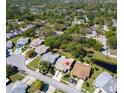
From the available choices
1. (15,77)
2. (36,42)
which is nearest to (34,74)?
(15,77)

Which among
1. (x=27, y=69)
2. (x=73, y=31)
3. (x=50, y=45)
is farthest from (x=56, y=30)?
(x=27, y=69)

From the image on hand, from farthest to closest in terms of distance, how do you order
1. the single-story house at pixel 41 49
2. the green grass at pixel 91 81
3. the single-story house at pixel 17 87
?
the single-story house at pixel 41 49
the green grass at pixel 91 81
the single-story house at pixel 17 87

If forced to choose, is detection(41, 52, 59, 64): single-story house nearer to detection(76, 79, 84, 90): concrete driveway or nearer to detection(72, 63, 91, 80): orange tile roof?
detection(72, 63, 91, 80): orange tile roof

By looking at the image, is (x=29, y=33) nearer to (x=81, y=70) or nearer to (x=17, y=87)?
(x=81, y=70)

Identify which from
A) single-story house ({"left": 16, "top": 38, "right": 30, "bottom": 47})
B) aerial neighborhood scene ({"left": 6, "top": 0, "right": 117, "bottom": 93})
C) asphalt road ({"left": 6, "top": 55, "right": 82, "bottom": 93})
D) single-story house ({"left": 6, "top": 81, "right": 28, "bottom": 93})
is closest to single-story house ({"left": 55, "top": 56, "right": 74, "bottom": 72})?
aerial neighborhood scene ({"left": 6, "top": 0, "right": 117, "bottom": 93})

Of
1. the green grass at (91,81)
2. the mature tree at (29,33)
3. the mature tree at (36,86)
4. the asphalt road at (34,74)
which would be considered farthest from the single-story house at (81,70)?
the mature tree at (29,33)

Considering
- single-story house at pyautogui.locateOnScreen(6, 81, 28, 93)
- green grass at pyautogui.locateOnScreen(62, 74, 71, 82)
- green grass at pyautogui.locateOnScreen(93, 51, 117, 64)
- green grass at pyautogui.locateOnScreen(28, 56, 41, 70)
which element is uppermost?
green grass at pyautogui.locateOnScreen(93, 51, 117, 64)

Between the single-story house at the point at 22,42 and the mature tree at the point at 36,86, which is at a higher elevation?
the single-story house at the point at 22,42

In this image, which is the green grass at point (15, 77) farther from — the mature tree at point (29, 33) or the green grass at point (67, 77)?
the mature tree at point (29, 33)
